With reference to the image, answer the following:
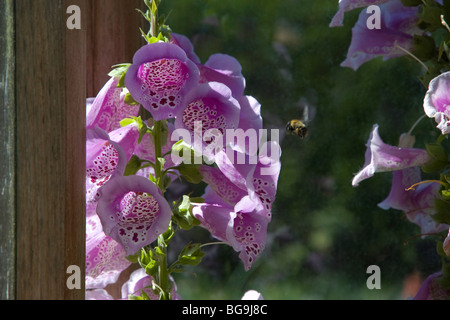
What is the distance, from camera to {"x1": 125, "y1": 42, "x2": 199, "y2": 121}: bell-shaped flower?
68 cm

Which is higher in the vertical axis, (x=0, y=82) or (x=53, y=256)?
(x=0, y=82)

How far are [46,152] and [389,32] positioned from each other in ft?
1.94

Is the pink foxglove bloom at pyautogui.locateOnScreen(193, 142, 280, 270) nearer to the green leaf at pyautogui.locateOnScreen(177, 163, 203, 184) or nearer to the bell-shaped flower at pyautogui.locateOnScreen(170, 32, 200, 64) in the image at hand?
the green leaf at pyautogui.locateOnScreen(177, 163, 203, 184)

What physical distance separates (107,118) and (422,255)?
0.67 meters

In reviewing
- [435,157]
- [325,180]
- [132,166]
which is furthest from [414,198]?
[132,166]

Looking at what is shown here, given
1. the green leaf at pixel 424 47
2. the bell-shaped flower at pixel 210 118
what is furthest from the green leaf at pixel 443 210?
the bell-shaped flower at pixel 210 118

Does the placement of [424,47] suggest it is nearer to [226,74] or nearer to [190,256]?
[226,74]

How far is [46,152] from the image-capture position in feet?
1.72

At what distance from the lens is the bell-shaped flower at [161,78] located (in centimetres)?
68

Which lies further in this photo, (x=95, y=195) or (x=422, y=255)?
Answer: (x=422, y=255)

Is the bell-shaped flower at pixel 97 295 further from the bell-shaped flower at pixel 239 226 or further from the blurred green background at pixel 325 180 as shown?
the blurred green background at pixel 325 180

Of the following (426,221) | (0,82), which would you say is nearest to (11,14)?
(0,82)
